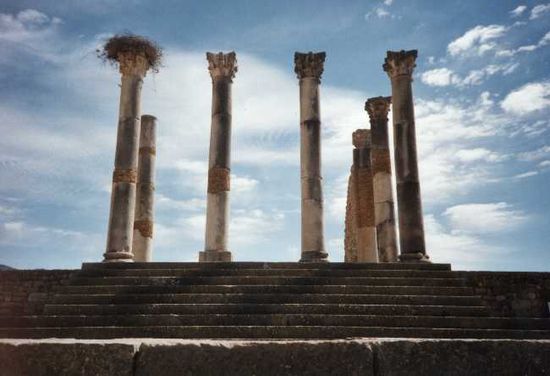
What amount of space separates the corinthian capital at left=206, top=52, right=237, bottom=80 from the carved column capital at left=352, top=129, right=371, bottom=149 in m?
7.20

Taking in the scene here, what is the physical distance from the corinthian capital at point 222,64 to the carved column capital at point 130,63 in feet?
7.47

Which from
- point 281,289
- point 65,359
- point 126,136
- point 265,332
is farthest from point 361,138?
point 65,359

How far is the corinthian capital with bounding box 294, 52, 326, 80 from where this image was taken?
15250mm

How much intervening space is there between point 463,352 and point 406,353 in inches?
18.8

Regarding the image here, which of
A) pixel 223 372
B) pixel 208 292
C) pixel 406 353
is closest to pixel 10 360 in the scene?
pixel 223 372

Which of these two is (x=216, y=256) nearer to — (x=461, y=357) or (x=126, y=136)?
(x=126, y=136)

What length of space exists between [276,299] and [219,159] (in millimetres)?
6746

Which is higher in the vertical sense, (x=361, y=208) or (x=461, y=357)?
(x=361, y=208)

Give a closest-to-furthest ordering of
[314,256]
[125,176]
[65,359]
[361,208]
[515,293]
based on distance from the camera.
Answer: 1. [65,359]
2. [515,293]
3. [314,256]
4. [125,176]
5. [361,208]

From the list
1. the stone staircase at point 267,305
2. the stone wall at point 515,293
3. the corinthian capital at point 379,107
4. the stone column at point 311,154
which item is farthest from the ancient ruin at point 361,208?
the stone staircase at point 267,305

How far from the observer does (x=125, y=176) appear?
14125 mm

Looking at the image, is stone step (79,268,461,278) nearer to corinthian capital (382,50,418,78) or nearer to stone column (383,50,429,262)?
stone column (383,50,429,262)

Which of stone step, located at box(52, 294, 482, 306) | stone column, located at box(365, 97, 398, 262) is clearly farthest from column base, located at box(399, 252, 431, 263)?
stone column, located at box(365, 97, 398, 262)

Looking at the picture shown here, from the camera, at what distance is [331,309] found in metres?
9.32
